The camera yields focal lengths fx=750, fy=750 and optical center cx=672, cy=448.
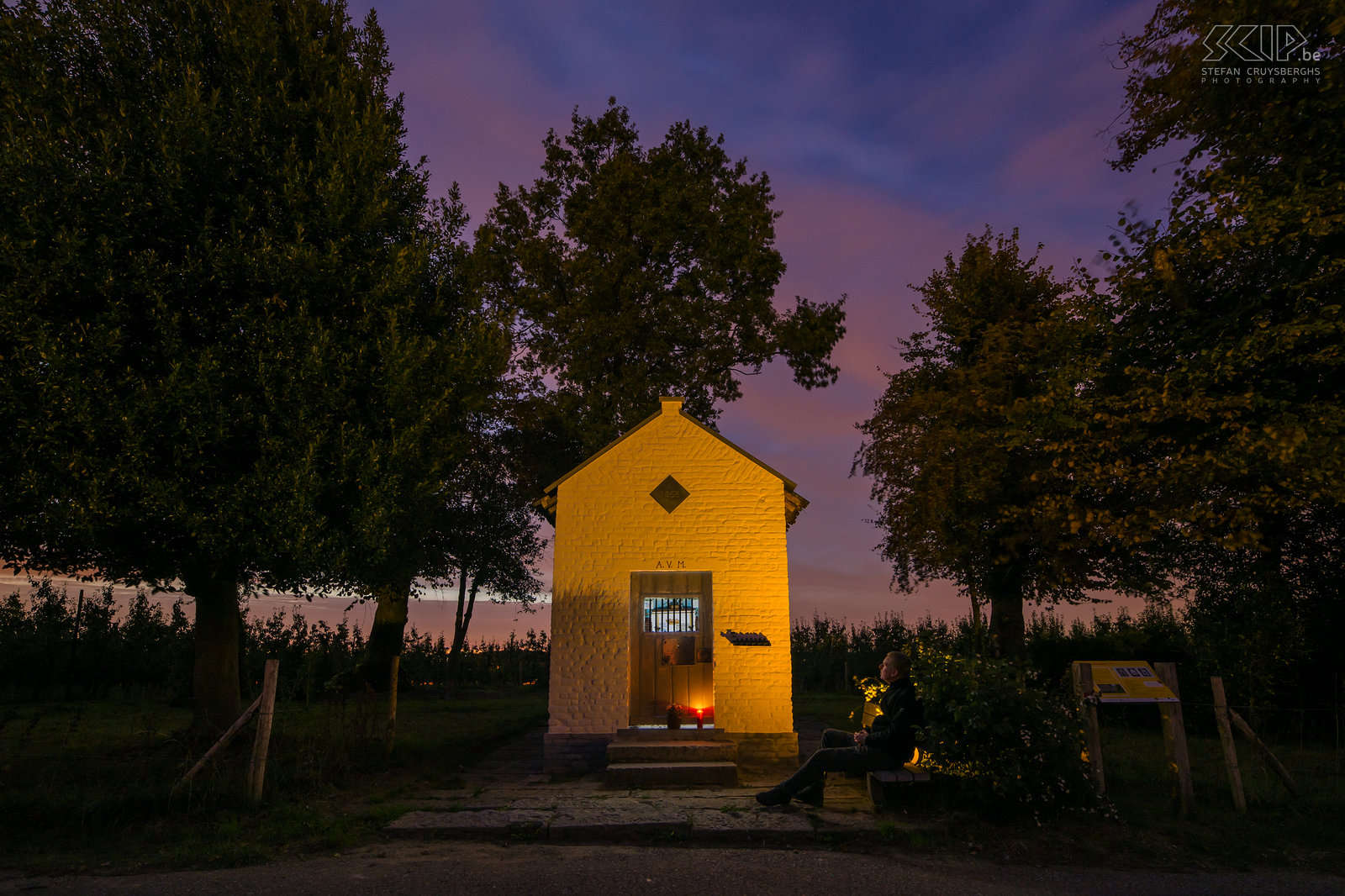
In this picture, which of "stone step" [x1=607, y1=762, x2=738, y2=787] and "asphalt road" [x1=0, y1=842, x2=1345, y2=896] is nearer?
"asphalt road" [x1=0, y1=842, x2=1345, y2=896]

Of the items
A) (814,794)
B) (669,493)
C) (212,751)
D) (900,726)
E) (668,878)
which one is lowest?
(668,878)

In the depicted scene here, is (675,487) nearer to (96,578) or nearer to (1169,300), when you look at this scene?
(96,578)

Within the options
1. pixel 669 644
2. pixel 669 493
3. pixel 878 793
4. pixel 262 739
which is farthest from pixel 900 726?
pixel 262 739

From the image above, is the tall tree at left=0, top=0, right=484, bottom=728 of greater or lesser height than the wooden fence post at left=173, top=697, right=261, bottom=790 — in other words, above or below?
above

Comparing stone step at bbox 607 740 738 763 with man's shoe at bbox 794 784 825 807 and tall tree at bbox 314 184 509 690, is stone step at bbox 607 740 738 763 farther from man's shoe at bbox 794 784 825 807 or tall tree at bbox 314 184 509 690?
tall tree at bbox 314 184 509 690

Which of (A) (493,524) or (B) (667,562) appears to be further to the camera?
(A) (493,524)

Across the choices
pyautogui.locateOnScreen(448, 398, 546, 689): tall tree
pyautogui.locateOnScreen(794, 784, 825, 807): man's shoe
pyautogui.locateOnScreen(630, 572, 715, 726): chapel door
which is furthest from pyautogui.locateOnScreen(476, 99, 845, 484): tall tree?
pyautogui.locateOnScreen(794, 784, 825, 807): man's shoe

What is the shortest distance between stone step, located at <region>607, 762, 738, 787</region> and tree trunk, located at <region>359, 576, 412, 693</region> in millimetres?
12410

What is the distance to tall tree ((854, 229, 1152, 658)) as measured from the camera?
16.6m

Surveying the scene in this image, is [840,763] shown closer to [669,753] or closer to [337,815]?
[669,753]

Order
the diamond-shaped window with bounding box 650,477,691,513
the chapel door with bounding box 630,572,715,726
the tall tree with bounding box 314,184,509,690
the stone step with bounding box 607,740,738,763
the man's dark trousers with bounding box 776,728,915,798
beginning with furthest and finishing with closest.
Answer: the diamond-shaped window with bounding box 650,477,691,513 < the chapel door with bounding box 630,572,715,726 < the stone step with bounding box 607,740,738,763 < the tall tree with bounding box 314,184,509,690 < the man's dark trousers with bounding box 776,728,915,798

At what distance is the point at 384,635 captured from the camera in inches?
885

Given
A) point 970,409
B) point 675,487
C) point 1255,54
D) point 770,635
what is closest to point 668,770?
point 770,635

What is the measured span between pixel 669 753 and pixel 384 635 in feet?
46.8
